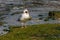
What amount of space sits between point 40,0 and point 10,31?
966 inches

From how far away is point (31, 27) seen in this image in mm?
20547

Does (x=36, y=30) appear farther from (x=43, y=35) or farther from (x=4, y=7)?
(x=4, y=7)

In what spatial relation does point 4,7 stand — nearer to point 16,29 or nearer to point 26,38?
point 16,29

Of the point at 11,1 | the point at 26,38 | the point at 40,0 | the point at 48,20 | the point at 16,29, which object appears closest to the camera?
the point at 26,38

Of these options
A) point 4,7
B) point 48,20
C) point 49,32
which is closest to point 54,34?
point 49,32

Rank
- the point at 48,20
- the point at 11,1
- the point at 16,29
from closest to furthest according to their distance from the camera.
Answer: the point at 16,29 < the point at 48,20 < the point at 11,1

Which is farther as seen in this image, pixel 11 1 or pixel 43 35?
pixel 11 1

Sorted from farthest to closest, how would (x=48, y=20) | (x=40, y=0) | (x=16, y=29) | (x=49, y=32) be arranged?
(x=40, y=0)
(x=48, y=20)
(x=16, y=29)
(x=49, y=32)

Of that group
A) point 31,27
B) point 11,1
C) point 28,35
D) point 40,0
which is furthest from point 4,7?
point 28,35

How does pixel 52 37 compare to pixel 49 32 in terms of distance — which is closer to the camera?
pixel 52 37

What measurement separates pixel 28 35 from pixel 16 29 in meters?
2.47

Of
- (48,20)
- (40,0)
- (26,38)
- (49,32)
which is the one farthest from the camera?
(40,0)

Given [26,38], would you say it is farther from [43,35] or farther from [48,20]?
[48,20]

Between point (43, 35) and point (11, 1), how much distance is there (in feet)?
77.2
